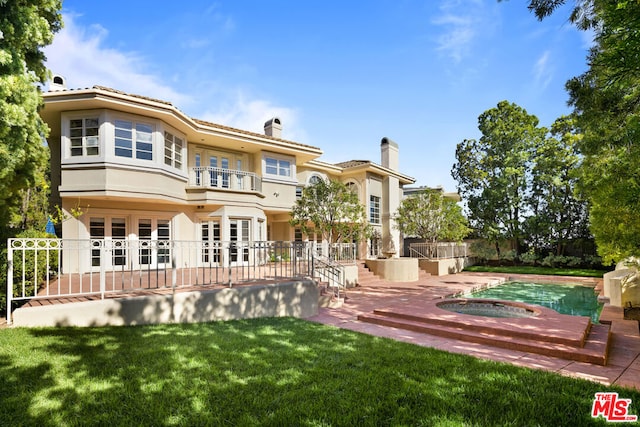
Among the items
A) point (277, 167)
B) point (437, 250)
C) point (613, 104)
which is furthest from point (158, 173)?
point (437, 250)

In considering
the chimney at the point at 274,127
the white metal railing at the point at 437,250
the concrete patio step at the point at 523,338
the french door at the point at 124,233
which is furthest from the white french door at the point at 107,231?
the white metal railing at the point at 437,250

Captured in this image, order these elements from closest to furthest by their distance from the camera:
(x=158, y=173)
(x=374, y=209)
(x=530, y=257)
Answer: (x=158, y=173) → (x=530, y=257) → (x=374, y=209)

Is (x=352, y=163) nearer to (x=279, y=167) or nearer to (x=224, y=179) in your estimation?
(x=279, y=167)

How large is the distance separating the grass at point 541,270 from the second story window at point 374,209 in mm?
7773

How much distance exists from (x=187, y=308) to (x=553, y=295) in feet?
53.5

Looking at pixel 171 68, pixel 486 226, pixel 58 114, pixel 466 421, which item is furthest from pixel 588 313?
pixel 58 114

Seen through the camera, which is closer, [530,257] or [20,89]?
[20,89]

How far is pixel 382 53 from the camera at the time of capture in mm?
12227

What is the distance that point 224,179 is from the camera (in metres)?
18.7

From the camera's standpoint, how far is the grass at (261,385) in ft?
11.9

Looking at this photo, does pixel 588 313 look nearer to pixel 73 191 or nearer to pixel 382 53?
pixel 382 53

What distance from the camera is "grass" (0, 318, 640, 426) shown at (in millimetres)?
3613

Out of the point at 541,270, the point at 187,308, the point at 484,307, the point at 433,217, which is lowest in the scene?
the point at 541,270

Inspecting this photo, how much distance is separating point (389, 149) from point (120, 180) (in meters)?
20.7
